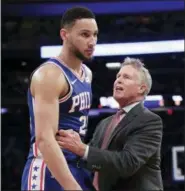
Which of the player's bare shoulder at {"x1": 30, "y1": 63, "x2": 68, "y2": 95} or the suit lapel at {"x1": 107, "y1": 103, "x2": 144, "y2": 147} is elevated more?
the player's bare shoulder at {"x1": 30, "y1": 63, "x2": 68, "y2": 95}

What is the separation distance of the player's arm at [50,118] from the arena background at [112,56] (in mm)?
2811

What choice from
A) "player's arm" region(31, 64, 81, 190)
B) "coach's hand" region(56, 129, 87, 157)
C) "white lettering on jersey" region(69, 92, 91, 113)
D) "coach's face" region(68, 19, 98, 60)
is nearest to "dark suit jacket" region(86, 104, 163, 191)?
"coach's hand" region(56, 129, 87, 157)

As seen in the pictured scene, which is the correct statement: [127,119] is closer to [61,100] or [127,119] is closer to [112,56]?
[61,100]

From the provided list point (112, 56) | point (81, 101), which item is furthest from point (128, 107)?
point (112, 56)

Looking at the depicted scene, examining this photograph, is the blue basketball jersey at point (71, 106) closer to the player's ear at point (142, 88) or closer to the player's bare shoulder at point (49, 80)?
the player's bare shoulder at point (49, 80)

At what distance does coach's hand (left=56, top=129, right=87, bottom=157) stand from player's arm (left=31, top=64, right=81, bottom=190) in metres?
0.05

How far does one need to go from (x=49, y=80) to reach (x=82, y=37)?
237 mm

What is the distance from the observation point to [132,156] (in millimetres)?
2326

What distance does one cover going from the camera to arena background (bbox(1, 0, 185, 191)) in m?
4.86

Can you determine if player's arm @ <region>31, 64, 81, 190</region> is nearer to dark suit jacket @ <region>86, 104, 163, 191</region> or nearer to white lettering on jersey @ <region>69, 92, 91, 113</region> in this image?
white lettering on jersey @ <region>69, 92, 91, 113</region>

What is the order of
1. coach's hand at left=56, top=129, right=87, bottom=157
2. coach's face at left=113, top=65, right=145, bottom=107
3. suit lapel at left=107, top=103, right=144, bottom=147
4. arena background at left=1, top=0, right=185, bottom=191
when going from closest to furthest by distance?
coach's hand at left=56, top=129, right=87, bottom=157
suit lapel at left=107, top=103, right=144, bottom=147
coach's face at left=113, top=65, right=145, bottom=107
arena background at left=1, top=0, right=185, bottom=191

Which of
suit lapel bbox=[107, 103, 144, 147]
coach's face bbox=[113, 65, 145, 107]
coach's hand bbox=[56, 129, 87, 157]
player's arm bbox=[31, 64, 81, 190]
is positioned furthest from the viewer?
coach's face bbox=[113, 65, 145, 107]

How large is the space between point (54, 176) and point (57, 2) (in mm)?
3051

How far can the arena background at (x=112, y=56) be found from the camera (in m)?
4.86
